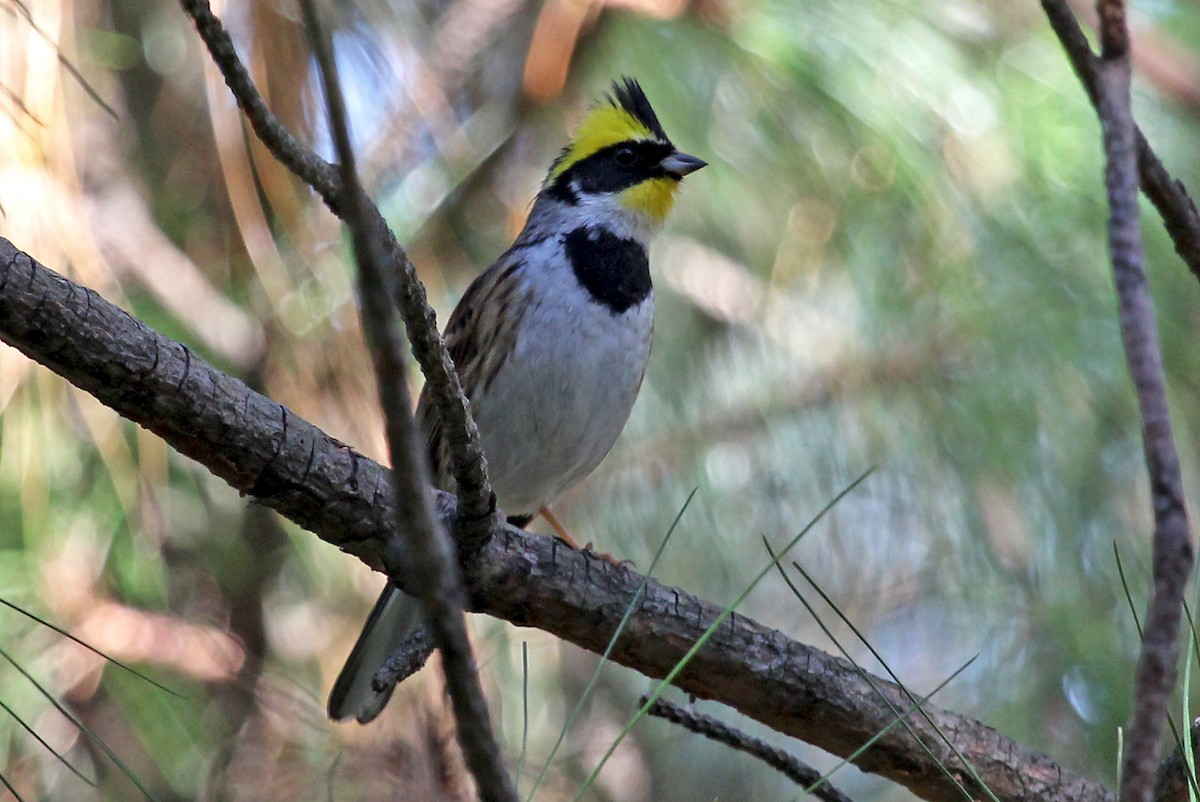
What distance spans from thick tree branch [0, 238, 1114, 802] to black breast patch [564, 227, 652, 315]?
3.05 ft

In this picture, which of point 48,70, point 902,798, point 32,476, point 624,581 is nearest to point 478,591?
point 624,581

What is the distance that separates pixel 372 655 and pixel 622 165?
1502 mm

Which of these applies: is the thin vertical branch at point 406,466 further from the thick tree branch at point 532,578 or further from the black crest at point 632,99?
the black crest at point 632,99

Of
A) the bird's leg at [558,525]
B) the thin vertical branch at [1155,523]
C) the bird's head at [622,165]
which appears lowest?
the bird's leg at [558,525]

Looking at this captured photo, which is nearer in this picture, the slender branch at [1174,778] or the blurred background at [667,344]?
the slender branch at [1174,778]

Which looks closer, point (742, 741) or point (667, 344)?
point (742, 741)

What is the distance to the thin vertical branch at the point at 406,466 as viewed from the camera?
0.90m

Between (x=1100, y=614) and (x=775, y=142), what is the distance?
4.82 feet

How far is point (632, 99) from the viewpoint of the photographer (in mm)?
3475

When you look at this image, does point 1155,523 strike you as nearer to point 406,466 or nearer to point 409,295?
point 406,466

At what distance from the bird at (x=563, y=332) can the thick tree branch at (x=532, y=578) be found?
0.74 meters

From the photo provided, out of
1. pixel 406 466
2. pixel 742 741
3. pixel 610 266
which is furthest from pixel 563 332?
pixel 406 466

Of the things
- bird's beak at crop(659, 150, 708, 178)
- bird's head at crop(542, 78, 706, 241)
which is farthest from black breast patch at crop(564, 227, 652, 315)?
bird's beak at crop(659, 150, 708, 178)

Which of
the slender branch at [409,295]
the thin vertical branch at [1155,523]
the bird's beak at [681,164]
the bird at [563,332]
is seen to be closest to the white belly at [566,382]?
the bird at [563,332]
